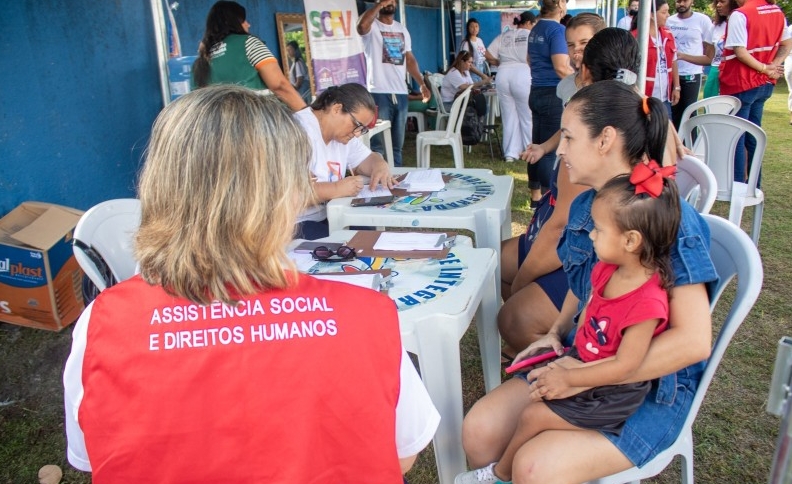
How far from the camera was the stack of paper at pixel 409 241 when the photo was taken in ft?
6.31

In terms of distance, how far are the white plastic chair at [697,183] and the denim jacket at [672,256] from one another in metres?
0.61

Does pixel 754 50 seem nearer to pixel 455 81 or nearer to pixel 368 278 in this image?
pixel 455 81

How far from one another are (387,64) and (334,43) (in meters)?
0.50

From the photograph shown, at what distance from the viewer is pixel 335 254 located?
1.87m

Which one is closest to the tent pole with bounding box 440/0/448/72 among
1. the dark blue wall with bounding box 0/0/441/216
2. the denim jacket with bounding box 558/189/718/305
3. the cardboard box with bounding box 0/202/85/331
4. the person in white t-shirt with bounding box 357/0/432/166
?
the person in white t-shirt with bounding box 357/0/432/166

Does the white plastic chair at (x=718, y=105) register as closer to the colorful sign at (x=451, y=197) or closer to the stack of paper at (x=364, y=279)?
the colorful sign at (x=451, y=197)

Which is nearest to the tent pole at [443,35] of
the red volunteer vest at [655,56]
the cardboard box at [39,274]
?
the red volunteer vest at [655,56]

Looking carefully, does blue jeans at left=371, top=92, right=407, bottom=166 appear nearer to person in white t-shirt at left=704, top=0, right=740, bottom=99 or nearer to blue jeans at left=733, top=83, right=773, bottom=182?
blue jeans at left=733, top=83, right=773, bottom=182

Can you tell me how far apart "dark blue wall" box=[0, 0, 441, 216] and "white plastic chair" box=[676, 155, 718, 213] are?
241 cm

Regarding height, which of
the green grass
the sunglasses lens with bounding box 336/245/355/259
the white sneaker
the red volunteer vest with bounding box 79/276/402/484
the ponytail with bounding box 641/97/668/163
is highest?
the ponytail with bounding box 641/97/668/163

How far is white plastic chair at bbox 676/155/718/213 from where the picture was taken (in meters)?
2.08

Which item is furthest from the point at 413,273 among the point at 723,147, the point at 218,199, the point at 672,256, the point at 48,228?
the point at 723,147

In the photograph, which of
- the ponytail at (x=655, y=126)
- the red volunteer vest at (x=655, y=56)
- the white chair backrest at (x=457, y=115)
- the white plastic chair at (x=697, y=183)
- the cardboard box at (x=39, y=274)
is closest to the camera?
the ponytail at (x=655, y=126)

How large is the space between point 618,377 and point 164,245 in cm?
97
